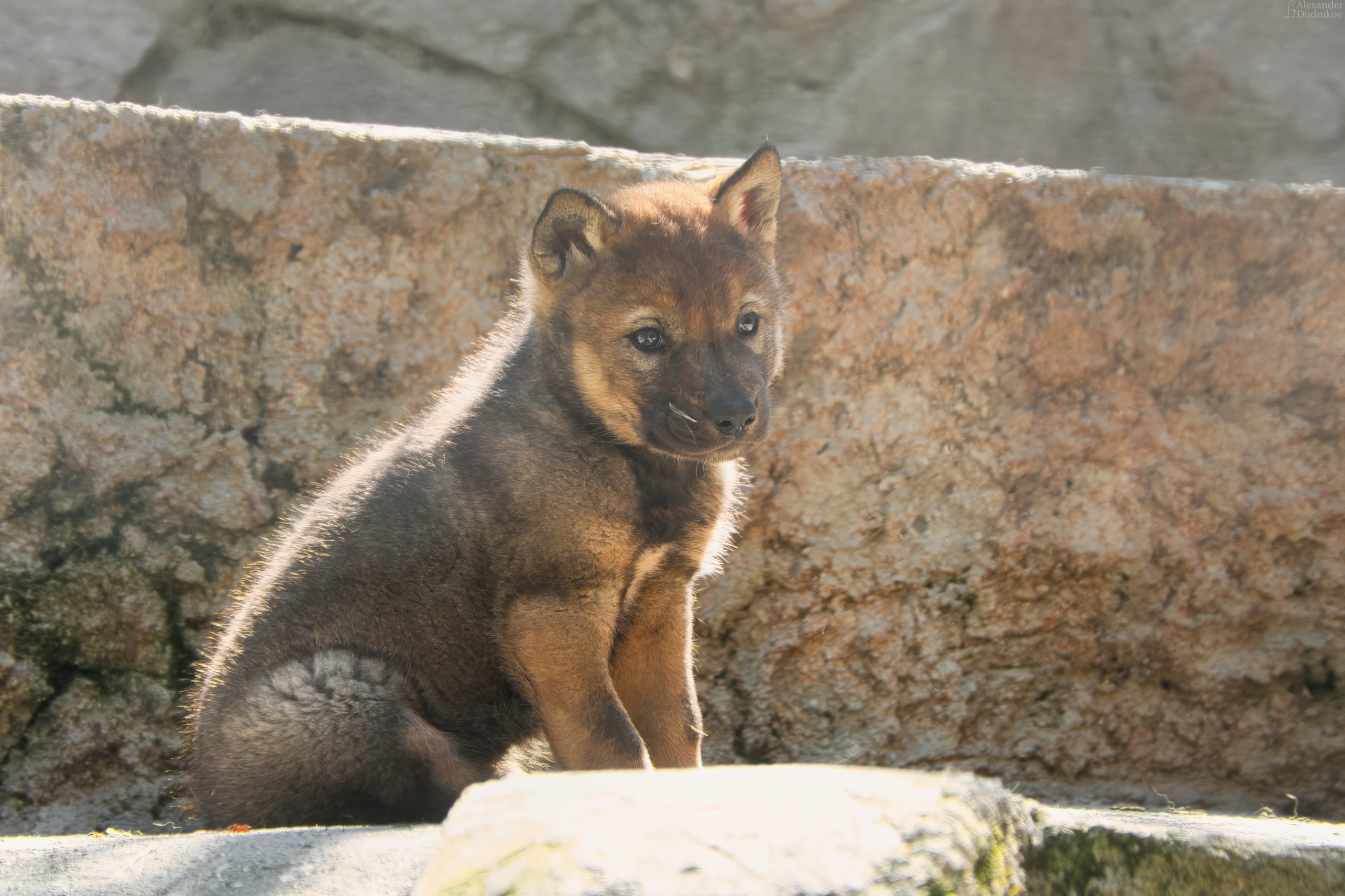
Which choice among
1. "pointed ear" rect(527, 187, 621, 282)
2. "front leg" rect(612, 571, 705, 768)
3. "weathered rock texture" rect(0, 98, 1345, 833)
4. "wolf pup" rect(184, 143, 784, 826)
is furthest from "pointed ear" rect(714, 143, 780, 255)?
"front leg" rect(612, 571, 705, 768)

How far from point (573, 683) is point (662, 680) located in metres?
0.45

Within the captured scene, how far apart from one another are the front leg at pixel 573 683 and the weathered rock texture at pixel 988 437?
1329 mm

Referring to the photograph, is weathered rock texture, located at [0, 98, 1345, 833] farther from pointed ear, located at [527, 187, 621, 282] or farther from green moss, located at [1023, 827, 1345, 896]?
green moss, located at [1023, 827, 1345, 896]

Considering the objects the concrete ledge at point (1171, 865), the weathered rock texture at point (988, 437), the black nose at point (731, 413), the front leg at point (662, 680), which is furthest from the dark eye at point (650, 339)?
the concrete ledge at point (1171, 865)

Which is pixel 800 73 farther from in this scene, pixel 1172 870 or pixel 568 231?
pixel 1172 870

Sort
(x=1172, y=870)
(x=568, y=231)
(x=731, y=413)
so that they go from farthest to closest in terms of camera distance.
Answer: (x=568, y=231), (x=731, y=413), (x=1172, y=870)

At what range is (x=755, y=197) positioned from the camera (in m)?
3.45

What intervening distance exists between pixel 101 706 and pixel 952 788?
3182 mm

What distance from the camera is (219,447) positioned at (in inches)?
157

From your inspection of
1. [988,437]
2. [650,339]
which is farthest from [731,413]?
[988,437]

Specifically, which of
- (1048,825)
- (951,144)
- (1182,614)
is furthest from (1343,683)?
(951,144)

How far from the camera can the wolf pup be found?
2.77 m

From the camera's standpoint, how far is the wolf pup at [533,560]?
2773mm

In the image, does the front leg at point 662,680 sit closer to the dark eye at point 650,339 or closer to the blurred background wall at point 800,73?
the dark eye at point 650,339
